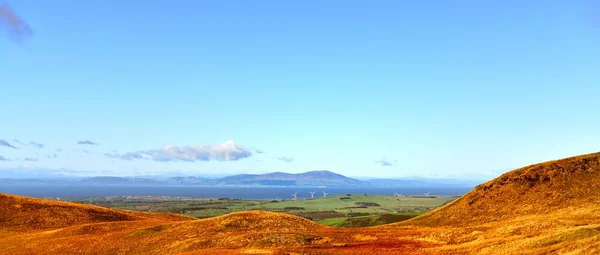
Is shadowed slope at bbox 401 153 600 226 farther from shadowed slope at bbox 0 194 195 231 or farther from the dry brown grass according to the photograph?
shadowed slope at bbox 0 194 195 231

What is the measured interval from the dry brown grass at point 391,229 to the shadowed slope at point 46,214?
17cm

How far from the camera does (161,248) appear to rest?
54.6m

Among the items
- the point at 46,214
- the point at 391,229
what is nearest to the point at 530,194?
the point at 391,229

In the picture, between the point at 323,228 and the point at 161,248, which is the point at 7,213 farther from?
the point at 323,228

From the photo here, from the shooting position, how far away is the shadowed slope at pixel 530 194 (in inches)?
2463

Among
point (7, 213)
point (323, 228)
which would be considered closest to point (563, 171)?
point (323, 228)

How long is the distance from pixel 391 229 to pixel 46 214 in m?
64.8

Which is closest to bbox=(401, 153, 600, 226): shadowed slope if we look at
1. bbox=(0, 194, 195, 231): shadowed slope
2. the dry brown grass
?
the dry brown grass

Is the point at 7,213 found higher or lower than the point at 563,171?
lower

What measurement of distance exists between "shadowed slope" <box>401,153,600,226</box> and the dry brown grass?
0.45 ft

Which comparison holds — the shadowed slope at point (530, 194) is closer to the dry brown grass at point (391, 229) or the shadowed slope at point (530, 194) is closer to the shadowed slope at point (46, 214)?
the dry brown grass at point (391, 229)

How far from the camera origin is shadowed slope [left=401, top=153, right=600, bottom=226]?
62562 millimetres

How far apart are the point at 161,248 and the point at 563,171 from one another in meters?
63.1

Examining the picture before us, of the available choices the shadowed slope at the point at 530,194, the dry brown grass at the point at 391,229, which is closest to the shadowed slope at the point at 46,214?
the dry brown grass at the point at 391,229
